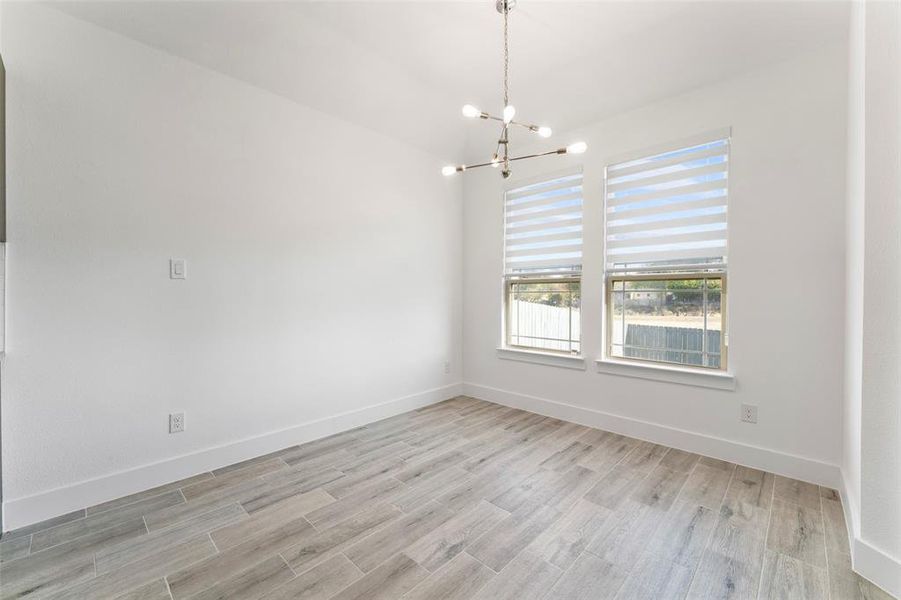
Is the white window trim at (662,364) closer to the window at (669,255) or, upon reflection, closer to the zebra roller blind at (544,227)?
the window at (669,255)

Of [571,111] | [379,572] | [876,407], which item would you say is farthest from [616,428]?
[571,111]

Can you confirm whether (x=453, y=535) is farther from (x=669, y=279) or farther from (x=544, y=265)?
(x=544, y=265)

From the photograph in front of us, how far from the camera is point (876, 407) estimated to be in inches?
64.2

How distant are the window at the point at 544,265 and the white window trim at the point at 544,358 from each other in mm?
129

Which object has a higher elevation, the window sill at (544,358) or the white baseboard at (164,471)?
the window sill at (544,358)

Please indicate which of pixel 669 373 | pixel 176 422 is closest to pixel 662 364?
pixel 669 373

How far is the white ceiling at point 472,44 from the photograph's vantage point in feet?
7.61

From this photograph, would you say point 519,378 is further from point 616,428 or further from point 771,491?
point 771,491

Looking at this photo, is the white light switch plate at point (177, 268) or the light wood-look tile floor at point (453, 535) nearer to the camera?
the light wood-look tile floor at point (453, 535)

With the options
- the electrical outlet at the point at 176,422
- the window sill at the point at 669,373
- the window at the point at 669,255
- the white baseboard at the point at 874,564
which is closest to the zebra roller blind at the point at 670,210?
the window at the point at 669,255

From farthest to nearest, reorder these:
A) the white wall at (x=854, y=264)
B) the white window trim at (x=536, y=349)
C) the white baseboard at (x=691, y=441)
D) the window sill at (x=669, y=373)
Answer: the white window trim at (x=536, y=349) < the window sill at (x=669, y=373) < the white baseboard at (x=691, y=441) < the white wall at (x=854, y=264)

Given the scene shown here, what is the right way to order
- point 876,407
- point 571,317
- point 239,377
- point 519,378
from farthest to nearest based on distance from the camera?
point 519,378 → point 571,317 → point 239,377 → point 876,407

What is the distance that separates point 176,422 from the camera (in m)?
2.47

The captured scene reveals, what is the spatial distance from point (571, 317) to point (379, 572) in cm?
280
